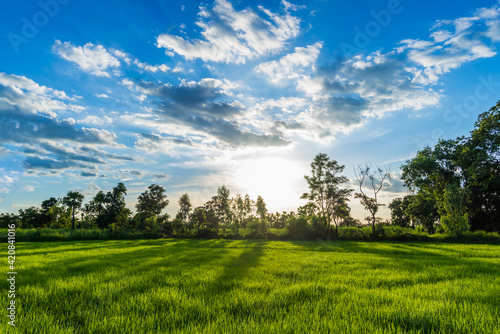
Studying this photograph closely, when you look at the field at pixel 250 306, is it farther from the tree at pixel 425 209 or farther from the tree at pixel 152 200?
the tree at pixel 152 200

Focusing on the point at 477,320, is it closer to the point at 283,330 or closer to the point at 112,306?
the point at 283,330

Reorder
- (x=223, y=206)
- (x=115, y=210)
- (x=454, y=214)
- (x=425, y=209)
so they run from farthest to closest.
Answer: (x=223, y=206) → (x=115, y=210) → (x=425, y=209) → (x=454, y=214)

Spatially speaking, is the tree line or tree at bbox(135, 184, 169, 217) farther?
tree at bbox(135, 184, 169, 217)

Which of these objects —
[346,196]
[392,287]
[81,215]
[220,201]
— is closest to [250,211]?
[220,201]

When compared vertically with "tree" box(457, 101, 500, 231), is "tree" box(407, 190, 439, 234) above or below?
below

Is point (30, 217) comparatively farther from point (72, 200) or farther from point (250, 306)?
point (250, 306)

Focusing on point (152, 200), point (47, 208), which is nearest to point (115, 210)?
point (152, 200)

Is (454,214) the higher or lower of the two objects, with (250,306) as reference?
lower

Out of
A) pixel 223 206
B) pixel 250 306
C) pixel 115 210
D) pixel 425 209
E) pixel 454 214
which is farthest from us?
pixel 223 206

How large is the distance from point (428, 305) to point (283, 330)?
3.07 metres

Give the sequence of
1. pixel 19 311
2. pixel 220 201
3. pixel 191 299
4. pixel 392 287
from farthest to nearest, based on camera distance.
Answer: pixel 220 201, pixel 392 287, pixel 191 299, pixel 19 311

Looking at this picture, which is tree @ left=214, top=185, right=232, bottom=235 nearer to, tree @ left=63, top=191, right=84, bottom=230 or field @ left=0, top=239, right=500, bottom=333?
tree @ left=63, top=191, right=84, bottom=230

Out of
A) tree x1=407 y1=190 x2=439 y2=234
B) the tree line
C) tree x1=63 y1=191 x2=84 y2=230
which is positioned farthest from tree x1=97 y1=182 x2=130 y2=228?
tree x1=407 y1=190 x2=439 y2=234

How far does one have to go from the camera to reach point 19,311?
3.91m
